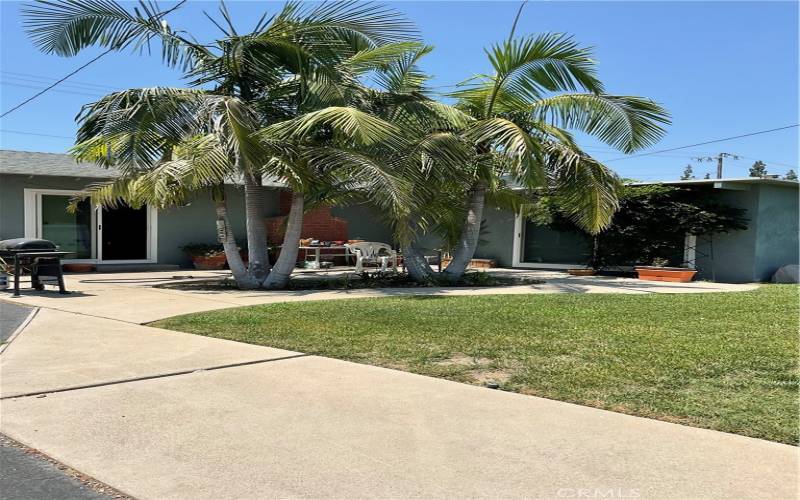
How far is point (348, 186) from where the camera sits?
13.0 metres

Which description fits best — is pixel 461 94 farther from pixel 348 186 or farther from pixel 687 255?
pixel 687 255

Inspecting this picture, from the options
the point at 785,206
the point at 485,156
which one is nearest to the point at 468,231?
the point at 485,156

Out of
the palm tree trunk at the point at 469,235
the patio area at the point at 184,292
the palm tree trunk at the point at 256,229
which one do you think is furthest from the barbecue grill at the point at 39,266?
the palm tree trunk at the point at 469,235

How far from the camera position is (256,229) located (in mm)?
13016

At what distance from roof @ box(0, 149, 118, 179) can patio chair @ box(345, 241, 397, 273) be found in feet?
22.2

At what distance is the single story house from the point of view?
15805 mm

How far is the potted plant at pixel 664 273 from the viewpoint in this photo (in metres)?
16.0

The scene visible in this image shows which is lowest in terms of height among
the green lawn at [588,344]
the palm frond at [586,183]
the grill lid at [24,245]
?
the green lawn at [588,344]

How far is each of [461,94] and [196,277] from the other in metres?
7.55

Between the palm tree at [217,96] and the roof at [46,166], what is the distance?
9.63 feet

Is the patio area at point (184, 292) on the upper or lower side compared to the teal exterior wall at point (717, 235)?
lower

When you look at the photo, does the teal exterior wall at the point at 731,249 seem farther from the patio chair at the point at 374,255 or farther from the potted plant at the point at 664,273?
the patio chair at the point at 374,255

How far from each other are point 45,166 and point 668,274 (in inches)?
626

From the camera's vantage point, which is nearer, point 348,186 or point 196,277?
point 348,186
